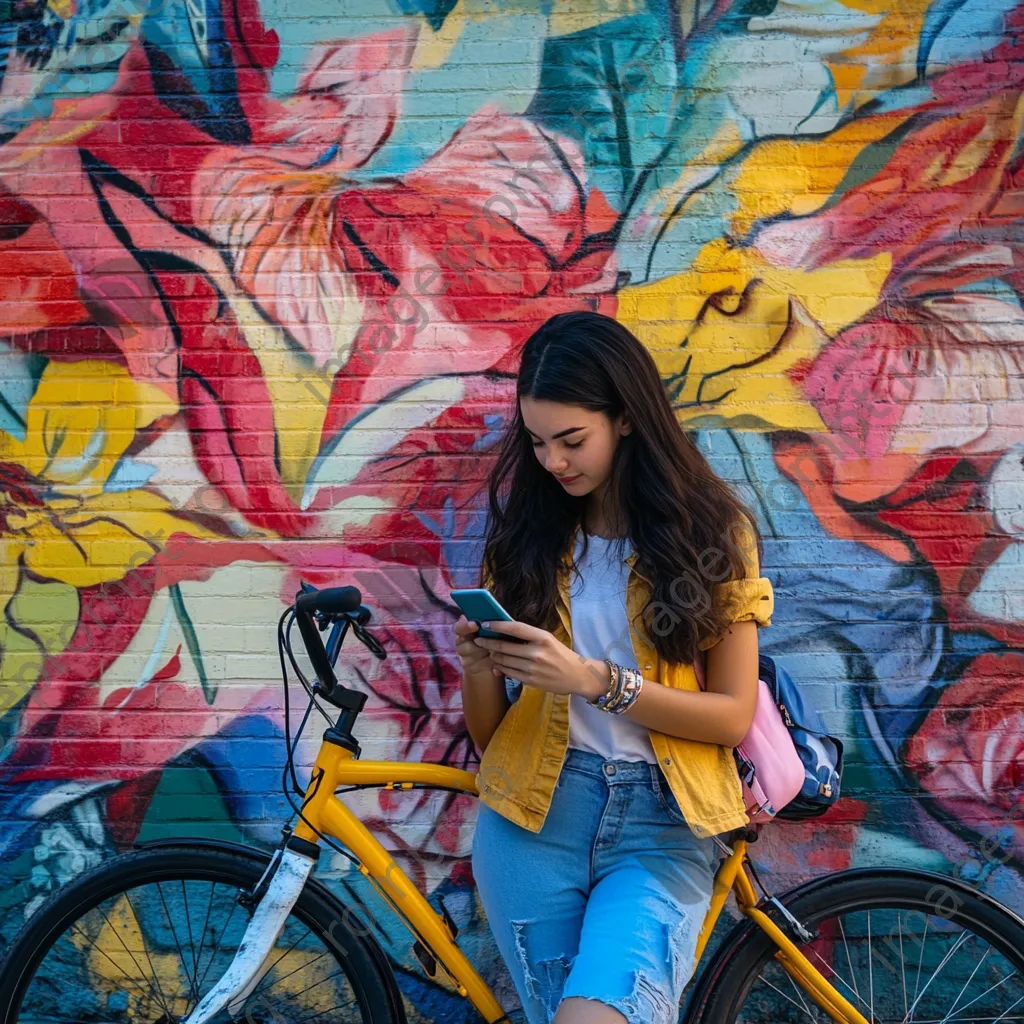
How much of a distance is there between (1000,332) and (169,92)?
267 cm

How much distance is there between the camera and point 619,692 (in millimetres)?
2018

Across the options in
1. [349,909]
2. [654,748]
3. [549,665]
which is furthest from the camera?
[349,909]

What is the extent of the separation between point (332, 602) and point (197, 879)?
75 cm

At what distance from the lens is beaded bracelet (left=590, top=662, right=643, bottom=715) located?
2020 millimetres

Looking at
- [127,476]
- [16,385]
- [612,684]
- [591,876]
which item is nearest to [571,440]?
[612,684]

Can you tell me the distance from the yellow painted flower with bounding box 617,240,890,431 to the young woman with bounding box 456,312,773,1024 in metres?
0.81

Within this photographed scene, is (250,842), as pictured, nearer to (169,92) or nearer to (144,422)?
(144,422)

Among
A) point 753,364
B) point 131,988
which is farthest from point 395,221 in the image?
point 131,988

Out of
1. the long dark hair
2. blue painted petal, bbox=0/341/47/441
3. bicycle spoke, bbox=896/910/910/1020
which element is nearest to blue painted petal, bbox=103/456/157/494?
blue painted petal, bbox=0/341/47/441

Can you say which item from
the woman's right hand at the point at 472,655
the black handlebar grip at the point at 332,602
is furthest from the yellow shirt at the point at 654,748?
the black handlebar grip at the point at 332,602

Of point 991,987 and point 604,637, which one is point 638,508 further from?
point 991,987

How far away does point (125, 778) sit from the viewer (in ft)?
10.3

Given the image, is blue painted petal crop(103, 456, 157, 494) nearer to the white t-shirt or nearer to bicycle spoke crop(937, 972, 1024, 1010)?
A: the white t-shirt

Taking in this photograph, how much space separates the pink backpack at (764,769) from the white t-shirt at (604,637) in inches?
7.6
